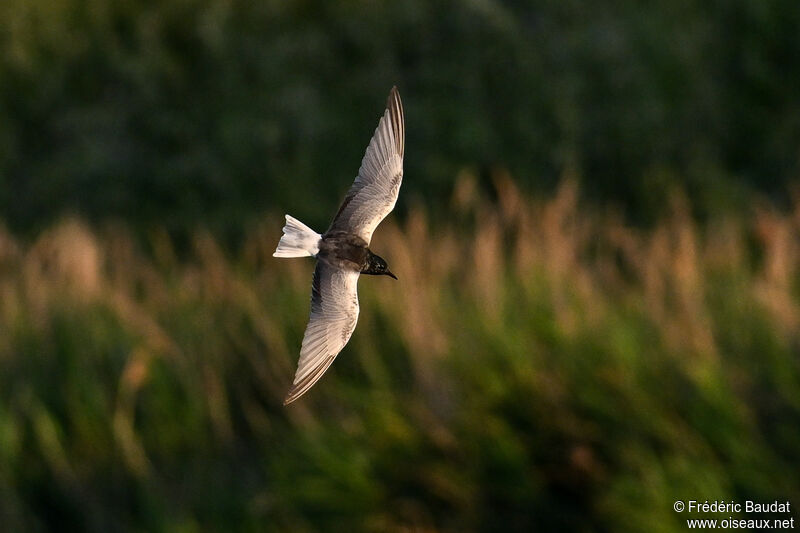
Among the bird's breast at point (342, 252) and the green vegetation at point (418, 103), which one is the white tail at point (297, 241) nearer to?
the bird's breast at point (342, 252)

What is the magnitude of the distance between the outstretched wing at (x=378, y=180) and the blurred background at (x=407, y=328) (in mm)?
773

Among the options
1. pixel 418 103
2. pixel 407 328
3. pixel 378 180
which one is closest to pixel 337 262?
pixel 378 180

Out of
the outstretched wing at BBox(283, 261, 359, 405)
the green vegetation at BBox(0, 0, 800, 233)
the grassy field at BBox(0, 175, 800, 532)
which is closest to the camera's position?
the outstretched wing at BBox(283, 261, 359, 405)

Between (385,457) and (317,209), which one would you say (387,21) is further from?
(385,457)

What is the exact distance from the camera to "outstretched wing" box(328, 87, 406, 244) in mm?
1346

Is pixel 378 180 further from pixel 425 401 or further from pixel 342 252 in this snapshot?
pixel 425 401

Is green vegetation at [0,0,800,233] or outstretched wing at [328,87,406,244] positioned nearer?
outstretched wing at [328,87,406,244]

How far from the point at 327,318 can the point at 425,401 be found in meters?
3.30

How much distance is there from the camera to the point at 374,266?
1.32 m

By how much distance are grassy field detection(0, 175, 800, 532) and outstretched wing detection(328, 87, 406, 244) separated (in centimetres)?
245

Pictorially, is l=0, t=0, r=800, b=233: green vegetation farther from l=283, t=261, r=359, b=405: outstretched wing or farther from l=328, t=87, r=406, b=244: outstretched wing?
l=283, t=261, r=359, b=405: outstretched wing

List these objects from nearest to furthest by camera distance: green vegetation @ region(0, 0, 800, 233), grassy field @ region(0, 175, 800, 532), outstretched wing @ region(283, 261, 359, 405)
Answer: outstretched wing @ region(283, 261, 359, 405) → grassy field @ region(0, 175, 800, 532) → green vegetation @ region(0, 0, 800, 233)

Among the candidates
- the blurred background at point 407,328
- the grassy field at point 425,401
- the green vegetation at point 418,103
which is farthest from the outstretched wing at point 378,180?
the green vegetation at point 418,103

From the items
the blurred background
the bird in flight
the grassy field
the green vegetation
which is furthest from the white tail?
the green vegetation
